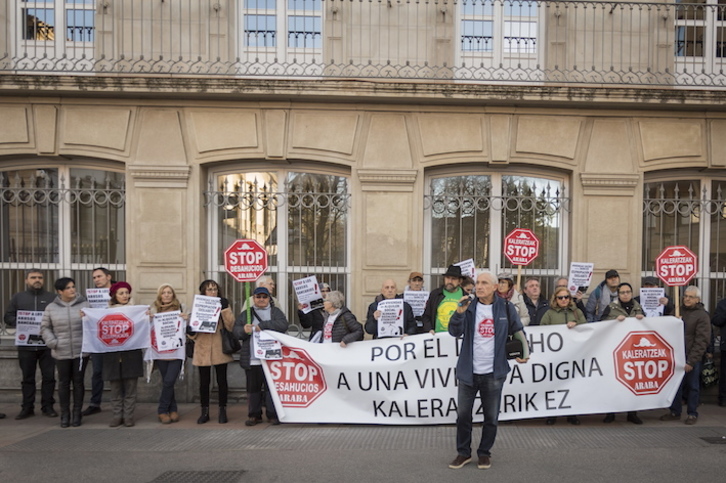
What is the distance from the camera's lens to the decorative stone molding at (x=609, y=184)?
9664mm

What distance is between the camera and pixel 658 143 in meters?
Result: 9.69

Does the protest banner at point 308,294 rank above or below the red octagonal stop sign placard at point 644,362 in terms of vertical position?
above

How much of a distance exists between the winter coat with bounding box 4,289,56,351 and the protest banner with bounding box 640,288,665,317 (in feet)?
26.4

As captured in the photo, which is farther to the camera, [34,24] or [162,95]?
[34,24]

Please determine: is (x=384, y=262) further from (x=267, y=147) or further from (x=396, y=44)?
(x=396, y=44)

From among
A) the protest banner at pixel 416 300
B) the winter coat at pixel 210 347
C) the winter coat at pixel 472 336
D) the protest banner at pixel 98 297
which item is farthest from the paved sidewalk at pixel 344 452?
the protest banner at pixel 416 300

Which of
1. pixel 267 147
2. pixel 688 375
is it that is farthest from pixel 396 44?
pixel 688 375

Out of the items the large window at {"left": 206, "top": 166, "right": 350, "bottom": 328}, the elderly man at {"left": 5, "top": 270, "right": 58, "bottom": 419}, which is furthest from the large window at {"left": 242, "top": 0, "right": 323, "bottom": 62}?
the elderly man at {"left": 5, "top": 270, "right": 58, "bottom": 419}

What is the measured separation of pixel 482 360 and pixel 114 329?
4.58 m

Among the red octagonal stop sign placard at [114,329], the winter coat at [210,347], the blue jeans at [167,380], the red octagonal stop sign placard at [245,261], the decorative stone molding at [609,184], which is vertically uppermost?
the decorative stone molding at [609,184]

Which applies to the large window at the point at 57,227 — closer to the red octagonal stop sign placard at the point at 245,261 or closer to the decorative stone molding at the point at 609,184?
the red octagonal stop sign placard at the point at 245,261

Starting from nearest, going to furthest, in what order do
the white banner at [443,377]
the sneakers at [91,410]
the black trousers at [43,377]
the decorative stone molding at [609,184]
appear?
the white banner at [443,377], the black trousers at [43,377], the sneakers at [91,410], the decorative stone molding at [609,184]

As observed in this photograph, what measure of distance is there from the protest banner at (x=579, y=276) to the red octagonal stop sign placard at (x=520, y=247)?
0.82 meters

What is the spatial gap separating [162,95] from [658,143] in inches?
294
